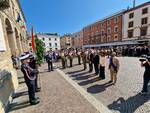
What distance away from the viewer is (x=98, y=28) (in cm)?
4362

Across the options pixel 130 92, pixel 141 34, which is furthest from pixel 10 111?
pixel 141 34

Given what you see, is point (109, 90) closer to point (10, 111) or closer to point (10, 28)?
point (10, 111)

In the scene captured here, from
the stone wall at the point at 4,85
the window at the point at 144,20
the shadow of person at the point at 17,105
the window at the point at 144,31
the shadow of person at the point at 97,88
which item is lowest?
the shadow of person at the point at 17,105

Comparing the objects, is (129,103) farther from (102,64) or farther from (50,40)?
(50,40)

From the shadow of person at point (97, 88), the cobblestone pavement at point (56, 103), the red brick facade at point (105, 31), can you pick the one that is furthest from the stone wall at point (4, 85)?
the red brick facade at point (105, 31)

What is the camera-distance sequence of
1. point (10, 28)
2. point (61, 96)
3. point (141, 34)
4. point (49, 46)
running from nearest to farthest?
point (61, 96)
point (10, 28)
point (141, 34)
point (49, 46)

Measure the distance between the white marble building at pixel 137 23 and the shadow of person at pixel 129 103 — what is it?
84.7ft

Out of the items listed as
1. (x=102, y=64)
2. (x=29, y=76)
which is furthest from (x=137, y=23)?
(x=29, y=76)

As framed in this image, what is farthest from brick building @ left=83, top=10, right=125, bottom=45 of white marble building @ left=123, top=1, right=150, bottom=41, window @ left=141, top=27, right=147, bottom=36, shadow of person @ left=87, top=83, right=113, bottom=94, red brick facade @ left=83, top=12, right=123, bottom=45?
shadow of person @ left=87, top=83, right=113, bottom=94

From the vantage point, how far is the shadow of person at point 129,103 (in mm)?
4025

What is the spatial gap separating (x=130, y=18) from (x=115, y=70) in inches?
1142

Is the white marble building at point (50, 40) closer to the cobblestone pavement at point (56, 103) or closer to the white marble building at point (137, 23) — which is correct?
the white marble building at point (137, 23)

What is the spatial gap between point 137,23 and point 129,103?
1150 inches

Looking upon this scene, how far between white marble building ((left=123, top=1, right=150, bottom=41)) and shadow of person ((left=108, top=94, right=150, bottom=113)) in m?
25.8
